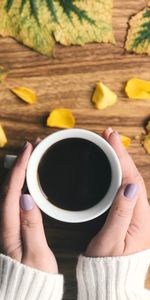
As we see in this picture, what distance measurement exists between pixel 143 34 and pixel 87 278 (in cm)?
35

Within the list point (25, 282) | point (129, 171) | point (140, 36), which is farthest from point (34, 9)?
point (25, 282)

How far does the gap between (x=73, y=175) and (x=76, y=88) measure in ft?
0.41

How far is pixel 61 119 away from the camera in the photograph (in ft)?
2.67

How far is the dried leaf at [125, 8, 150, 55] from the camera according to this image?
2.67 ft

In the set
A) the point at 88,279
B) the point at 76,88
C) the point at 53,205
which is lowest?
the point at 88,279

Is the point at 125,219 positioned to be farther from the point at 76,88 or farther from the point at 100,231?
the point at 76,88

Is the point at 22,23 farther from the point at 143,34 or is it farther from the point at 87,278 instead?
the point at 87,278

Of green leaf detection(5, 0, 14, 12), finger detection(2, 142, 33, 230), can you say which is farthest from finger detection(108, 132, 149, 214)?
green leaf detection(5, 0, 14, 12)

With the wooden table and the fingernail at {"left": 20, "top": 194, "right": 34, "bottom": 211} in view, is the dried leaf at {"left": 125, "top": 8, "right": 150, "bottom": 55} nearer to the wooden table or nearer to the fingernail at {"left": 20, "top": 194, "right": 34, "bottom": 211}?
the wooden table

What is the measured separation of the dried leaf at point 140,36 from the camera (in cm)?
81

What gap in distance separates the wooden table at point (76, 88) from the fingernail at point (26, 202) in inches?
3.2

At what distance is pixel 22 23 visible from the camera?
0.80 m

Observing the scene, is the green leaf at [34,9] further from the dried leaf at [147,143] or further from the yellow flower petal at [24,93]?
the dried leaf at [147,143]

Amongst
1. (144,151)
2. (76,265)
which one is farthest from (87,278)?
(144,151)
